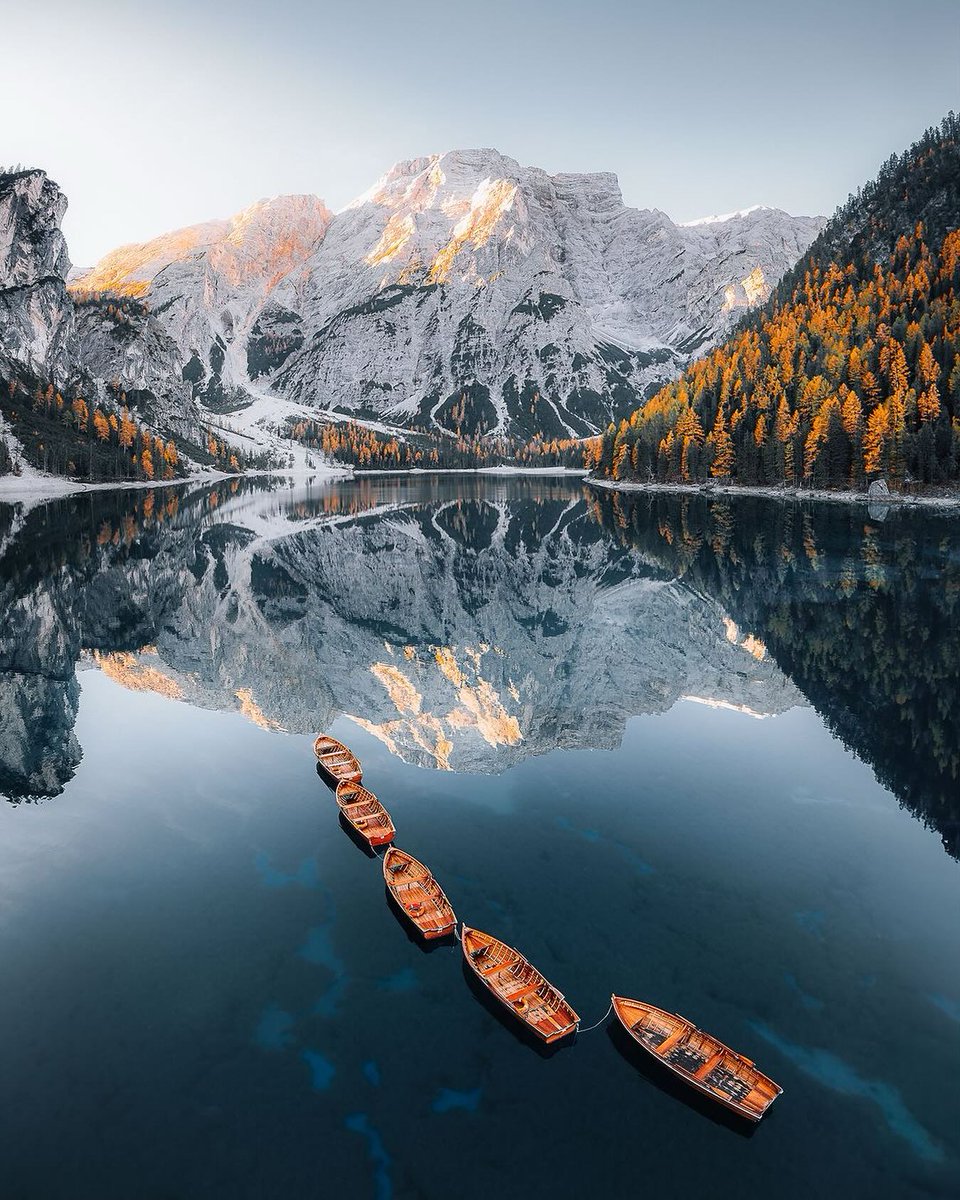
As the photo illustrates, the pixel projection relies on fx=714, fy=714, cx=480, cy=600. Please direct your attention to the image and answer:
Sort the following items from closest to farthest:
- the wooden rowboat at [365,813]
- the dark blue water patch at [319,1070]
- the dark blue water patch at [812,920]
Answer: the dark blue water patch at [319,1070] → the dark blue water patch at [812,920] → the wooden rowboat at [365,813]

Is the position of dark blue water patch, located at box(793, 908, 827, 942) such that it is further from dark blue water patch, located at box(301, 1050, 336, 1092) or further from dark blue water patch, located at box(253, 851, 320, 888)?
dark blue water patch, located at box(253, 851, 320, 888)

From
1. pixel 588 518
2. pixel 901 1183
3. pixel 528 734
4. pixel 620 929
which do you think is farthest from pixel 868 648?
pixel 588 518

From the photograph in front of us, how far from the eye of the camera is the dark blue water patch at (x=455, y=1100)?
15.2 metres

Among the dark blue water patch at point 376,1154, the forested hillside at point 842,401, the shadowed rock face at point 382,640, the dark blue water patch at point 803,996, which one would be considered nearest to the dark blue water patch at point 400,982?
the dark blue water patch at point 376,1154

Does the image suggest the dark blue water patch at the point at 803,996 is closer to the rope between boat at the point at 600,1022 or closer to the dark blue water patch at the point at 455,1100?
the rope between boat at the point at 600,1022

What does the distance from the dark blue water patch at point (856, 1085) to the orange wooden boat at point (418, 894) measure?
8.41 metres

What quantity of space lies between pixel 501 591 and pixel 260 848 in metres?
49.8

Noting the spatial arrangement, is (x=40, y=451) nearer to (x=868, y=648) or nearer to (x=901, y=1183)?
(x=868, y=648)

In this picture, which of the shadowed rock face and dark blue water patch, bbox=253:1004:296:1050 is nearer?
dark blue water patch, bbox=253:1004:296:1050

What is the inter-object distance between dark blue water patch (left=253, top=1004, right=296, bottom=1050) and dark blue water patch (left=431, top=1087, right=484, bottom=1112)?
393 cm

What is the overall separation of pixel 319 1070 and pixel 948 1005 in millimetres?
15708

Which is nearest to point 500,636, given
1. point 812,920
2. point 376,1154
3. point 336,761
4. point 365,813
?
point 336,761

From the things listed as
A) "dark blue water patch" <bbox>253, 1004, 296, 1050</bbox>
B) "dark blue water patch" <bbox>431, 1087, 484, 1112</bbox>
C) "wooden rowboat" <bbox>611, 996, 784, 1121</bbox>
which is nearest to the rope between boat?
"wooden rowboat" <bbox>611, 996, 784, 1121</bbox>

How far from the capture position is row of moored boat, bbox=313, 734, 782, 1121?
15.1 metres
